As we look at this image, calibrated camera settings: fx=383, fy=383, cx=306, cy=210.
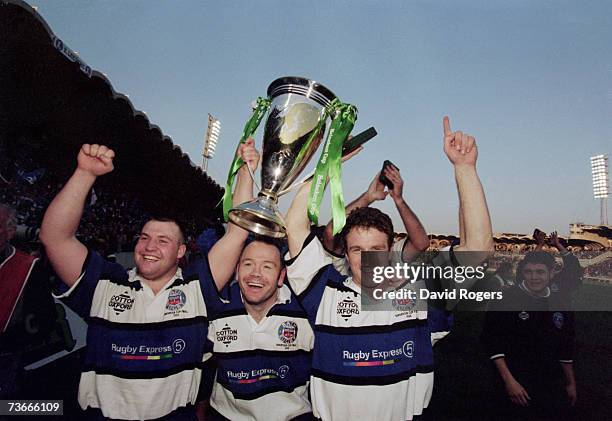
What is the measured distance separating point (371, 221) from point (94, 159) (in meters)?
1.45

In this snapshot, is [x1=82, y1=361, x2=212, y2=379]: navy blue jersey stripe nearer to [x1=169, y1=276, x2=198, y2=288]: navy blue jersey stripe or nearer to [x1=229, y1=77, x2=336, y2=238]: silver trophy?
[x1=169, y1=276, x2=198, y2=288]: navy blue jersey stripe

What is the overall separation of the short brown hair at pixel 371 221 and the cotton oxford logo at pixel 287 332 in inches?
22.9

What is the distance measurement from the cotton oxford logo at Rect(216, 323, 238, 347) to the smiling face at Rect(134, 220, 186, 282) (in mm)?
429

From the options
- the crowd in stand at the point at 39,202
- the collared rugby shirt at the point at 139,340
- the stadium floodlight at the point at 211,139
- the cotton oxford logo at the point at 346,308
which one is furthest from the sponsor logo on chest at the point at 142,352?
the stadium floodlight at the point at 211,139

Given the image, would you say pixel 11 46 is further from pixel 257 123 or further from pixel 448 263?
pixel 448 263

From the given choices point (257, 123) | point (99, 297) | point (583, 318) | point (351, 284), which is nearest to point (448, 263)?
point (351, 284)

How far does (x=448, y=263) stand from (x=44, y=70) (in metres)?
9.56

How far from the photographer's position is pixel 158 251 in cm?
209

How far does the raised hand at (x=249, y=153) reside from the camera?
6.75 ft

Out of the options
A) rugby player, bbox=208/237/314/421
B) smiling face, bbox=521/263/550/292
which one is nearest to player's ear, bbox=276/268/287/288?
rugby player, bbox=208/237/314/421

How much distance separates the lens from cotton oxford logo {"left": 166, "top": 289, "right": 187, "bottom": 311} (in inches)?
81.6

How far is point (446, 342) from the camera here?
7934 millimetres

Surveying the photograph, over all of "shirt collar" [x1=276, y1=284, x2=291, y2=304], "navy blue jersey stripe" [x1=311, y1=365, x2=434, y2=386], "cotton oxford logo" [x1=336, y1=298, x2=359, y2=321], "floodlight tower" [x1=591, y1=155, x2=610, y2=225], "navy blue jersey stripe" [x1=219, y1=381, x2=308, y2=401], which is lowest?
"navy blue jersey stripe" [x1=219, y1=381, x2=308, y2=401]

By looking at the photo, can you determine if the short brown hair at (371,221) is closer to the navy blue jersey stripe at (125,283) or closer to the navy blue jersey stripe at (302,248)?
the navy blue jersey stripe at (302,248)
